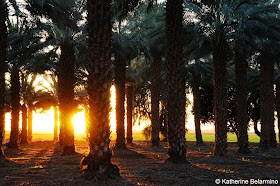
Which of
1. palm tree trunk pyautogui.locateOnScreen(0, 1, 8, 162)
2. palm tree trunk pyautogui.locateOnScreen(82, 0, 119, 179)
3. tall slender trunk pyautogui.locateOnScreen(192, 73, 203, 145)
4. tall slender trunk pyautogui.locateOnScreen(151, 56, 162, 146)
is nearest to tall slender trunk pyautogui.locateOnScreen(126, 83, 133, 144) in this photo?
tall slender trunk pyautogui.locateOnScreen(151, 56, 162, 146)

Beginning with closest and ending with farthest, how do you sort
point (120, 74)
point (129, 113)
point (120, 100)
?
point (120, 100) < point (120, 74) < point (129, 113)

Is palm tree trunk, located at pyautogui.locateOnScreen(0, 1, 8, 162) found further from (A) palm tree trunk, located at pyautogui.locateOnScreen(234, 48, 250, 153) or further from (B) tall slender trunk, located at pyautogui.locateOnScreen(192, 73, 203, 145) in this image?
(B) tall slender trunk, located at pyautogui.locateOnScreen(192, 73, 203, 145)

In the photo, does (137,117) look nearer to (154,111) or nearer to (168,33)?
(154,111)

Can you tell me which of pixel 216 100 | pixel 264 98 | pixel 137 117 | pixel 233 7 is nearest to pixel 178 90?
pixel 216 100

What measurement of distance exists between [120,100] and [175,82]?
1025 cm

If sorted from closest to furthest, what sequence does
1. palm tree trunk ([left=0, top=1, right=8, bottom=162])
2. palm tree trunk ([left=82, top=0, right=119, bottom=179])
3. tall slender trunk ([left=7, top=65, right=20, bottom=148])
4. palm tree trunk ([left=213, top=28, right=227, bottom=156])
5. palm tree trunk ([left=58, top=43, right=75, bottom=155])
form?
palm tree trunk ([left=82, top=0, right=119, bottom=179]) → palm tree trunk ([left=0, top=1, right=8, bottom=162]) → palm tree trunk ([left=213, top=28, right=227, bottom=156]) → palm tree trunk ([left=58, top=43, right=75, bottom=155]) → tall slender trunk ([left=7, top=65, right=20, bottom=148])

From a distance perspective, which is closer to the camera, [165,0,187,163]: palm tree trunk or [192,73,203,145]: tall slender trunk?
[165,0,187,163]: palm tree trunk

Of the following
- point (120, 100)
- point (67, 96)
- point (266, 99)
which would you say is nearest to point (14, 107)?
point (67, 96)

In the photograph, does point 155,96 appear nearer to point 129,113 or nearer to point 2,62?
point 129,113

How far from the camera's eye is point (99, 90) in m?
9.08

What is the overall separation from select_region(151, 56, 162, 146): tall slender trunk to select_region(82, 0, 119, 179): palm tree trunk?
17276 mm

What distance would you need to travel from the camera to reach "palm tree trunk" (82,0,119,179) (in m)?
8.82

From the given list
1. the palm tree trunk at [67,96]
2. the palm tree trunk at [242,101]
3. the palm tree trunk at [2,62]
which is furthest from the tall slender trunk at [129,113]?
the palm tree trunk at [2,62]

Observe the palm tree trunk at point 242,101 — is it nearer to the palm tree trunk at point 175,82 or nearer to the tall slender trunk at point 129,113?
the palm tree trunk at point 175,82
